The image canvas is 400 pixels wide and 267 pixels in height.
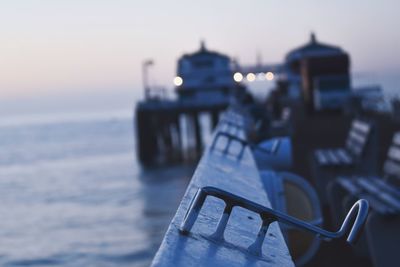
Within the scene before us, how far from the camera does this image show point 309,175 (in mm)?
11773

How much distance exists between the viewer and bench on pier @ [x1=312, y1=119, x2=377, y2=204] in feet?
27.4

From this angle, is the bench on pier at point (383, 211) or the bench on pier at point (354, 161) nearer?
the bench on pier at point (383, 211)

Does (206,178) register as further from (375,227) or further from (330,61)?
(330,61)

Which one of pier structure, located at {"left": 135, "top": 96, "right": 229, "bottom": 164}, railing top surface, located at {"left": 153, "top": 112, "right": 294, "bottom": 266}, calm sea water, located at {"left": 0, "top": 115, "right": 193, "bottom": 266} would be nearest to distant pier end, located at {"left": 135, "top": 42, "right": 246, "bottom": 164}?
pier structure, located at {"left": 135, "top": 96, "right": 229, "bottom": 164}

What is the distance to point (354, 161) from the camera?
28.3ft

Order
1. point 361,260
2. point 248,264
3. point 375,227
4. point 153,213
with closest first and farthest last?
point 248,264 < point 375,227 < point 361,260 < point 153,213

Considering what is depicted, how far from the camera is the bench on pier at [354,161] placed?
8.34 metres

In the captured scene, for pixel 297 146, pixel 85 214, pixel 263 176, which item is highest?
pixel 263 176

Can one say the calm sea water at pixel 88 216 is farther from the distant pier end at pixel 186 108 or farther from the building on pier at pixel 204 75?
the building on pier at pixel 204 75

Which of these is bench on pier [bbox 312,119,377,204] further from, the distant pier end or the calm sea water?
the distant pier end

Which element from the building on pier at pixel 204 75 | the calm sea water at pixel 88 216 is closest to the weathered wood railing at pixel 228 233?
the calm sea water at pixel 88 216

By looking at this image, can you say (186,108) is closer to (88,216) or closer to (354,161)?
(88,216)

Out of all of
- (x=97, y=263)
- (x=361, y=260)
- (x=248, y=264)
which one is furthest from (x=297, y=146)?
(x=248, y=264)

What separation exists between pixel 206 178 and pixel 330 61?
35023mm
